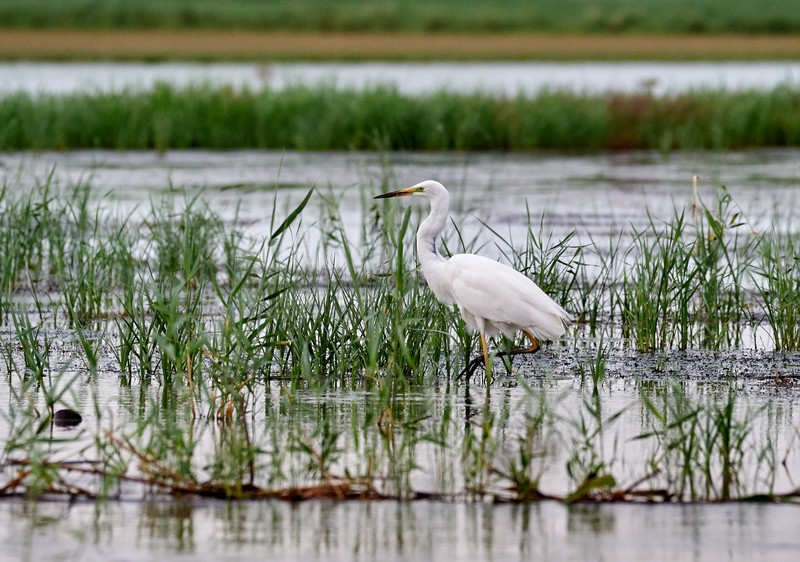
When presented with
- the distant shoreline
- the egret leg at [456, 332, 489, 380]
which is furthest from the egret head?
the distant shoreline

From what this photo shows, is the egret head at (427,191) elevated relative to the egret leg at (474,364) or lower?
elevated

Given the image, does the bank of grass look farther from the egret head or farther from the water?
the egret head

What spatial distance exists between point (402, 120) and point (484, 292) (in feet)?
44.9

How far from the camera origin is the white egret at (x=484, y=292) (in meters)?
6.34

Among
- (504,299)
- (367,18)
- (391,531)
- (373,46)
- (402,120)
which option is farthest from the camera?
(367,18)

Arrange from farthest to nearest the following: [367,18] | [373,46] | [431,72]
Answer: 1. [367,18]
2. [373,46]
3. [431,72]

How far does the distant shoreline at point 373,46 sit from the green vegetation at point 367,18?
1.41ft

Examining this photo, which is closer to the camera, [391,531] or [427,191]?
[391,531]

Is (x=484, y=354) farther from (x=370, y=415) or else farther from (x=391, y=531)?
(x=391, y=531)

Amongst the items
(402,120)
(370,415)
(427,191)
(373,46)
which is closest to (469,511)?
(370,415)

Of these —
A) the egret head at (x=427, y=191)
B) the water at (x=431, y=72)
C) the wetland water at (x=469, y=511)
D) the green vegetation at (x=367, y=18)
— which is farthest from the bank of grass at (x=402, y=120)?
the green vegetation at (x=367, y=18)

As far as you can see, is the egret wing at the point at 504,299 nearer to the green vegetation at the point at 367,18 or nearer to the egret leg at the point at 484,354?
the egret leg at the point at 484,354

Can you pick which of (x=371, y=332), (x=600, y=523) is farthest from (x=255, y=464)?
(x=600, y=523)

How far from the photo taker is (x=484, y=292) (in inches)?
250
